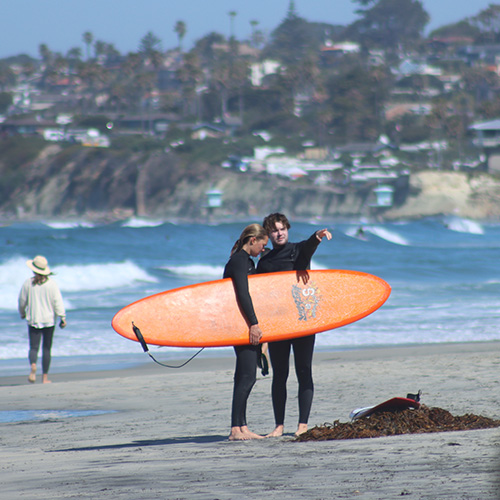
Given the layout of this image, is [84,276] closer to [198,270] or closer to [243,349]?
[198,270]

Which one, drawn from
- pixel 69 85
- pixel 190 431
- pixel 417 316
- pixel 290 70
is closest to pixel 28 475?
pixel 190 431

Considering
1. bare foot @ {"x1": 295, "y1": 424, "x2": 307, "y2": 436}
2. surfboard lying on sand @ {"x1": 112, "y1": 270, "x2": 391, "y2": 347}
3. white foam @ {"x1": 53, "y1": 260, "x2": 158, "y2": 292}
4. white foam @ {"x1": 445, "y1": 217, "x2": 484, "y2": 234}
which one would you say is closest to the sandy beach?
bare foot @ {"x1": 295, "y1": 424, "x2": 307, "y2": 436}

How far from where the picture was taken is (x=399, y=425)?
5195 mm

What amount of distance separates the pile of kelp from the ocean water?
6.60 meters

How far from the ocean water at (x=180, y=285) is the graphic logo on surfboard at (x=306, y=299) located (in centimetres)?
617

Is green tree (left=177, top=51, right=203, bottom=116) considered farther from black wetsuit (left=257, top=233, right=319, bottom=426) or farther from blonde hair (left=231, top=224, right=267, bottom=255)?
blonde hair (left=231, top=224, right=267, bottom=255)

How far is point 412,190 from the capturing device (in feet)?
308

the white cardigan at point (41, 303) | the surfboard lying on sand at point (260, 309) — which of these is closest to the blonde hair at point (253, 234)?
the surfboard lying on sand at point (260, 309)

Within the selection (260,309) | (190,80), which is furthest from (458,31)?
(260,309)

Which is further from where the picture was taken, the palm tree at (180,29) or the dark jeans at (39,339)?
the palm tree at (180,29)

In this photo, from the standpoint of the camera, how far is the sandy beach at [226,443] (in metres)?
3.82

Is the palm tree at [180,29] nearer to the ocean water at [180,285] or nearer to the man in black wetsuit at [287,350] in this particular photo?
the ocean water at [180,285]

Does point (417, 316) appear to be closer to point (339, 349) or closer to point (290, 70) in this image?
point (339, 349)

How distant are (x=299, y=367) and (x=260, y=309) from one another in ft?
1.59
